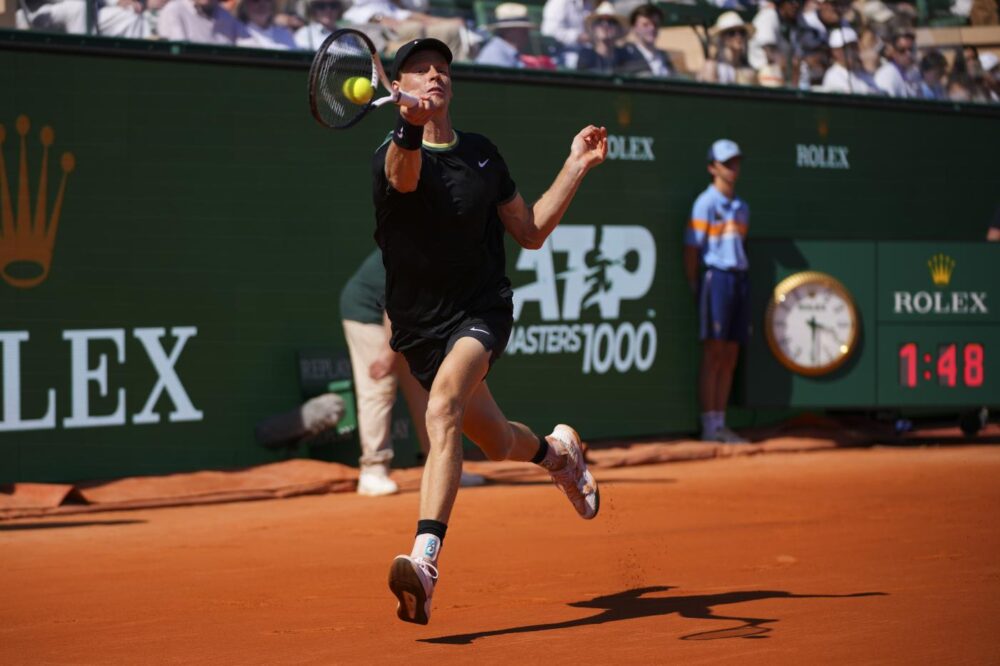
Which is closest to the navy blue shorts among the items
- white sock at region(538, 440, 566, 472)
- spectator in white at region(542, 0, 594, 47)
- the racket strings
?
spectator in white at region(542, 0, 594, 47)

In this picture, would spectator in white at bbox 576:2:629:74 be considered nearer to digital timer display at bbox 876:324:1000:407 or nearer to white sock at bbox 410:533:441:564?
digital timer display at bbox 876:324:1000:407

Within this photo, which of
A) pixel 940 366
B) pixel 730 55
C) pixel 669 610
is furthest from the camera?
pixel 730 55

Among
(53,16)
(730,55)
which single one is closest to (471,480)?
(53,16)

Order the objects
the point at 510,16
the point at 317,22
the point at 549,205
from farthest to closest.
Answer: the point at 510,16 → the point at 317,22 → the point at 549,205

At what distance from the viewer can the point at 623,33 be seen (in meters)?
12.3

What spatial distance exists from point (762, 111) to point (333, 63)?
7.92 meters

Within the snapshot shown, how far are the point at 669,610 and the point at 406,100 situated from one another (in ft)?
6.93

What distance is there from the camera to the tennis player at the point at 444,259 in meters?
5.21

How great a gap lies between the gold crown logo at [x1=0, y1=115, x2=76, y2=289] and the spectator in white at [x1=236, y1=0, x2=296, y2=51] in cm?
152

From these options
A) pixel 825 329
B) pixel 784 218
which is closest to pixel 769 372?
pixel 825 329

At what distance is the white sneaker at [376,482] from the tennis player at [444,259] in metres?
3.62

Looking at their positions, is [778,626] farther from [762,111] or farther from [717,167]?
[762,111]

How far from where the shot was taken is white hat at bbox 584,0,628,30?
12.2 metres

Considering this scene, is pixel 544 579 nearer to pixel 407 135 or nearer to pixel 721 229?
pixel 407 135
